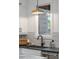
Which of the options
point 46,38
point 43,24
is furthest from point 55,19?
point 46,38

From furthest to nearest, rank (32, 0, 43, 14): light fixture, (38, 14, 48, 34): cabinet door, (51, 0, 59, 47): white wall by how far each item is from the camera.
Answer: (38, 14, 48, 34): cabinet door, (32, 0, 43, 14): light fixture, (51, 0, 59, 47): white wall

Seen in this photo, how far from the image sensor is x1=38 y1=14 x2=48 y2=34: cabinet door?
4999mm

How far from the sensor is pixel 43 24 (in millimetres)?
5117

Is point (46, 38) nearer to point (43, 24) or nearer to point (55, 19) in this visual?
point (43, 24)

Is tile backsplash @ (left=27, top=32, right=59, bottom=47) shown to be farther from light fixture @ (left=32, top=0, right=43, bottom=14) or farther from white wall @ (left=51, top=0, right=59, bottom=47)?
light fixture @ (left=32, top=0, right=43, bottom=14)

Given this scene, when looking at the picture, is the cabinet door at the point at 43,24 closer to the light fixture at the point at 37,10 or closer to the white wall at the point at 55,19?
the light fixture at the point at 37,10

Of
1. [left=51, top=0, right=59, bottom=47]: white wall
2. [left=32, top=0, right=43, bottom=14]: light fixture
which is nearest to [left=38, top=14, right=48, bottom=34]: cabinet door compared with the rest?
[left=32, top=0, right=43, bottom=14]: light fixture

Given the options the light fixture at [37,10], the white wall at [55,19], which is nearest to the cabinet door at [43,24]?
the light fixture at [37,10]

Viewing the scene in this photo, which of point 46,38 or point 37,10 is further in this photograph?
point 46,38

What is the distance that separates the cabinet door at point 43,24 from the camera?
4999 mm
